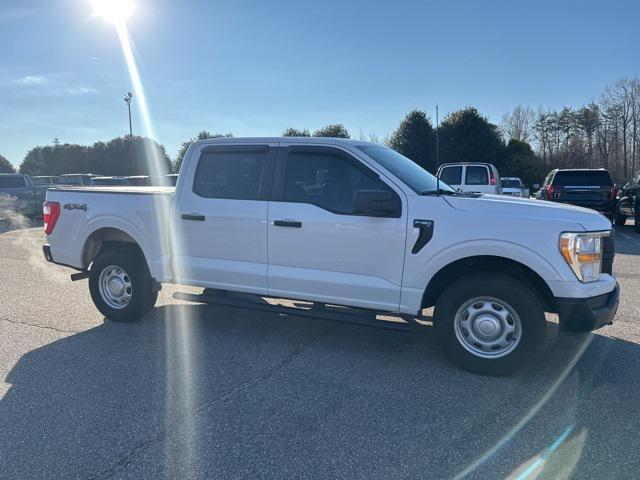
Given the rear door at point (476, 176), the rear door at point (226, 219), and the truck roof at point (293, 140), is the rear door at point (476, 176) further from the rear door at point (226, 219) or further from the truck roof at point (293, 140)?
the rear door at point (226, 219)

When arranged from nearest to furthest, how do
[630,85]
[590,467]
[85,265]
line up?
1. [590,467]
2. [85,265]
3. [630,85]

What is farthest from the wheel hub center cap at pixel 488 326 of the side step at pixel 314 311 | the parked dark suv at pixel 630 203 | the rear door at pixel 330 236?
the parked dark suv at pixel 630 203

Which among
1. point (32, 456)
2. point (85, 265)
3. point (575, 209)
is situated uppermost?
point (575, 209)

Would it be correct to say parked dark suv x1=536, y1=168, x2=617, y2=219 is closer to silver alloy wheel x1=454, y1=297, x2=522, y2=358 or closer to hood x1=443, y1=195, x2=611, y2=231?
hood x1=443, y1=195, x2=611, y2=231

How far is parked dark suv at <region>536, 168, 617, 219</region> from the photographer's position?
14.4 metres

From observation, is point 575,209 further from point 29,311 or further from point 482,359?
point 29,311

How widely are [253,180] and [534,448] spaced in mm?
3415

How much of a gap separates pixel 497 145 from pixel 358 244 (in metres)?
32.8

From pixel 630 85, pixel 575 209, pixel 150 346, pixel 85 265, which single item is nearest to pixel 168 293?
pixel 85 265

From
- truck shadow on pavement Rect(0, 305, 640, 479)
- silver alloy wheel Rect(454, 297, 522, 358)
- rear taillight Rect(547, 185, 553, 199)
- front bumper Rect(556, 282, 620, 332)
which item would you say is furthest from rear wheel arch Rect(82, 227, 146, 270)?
rear taillight Rect(547, 185, 553, 199)

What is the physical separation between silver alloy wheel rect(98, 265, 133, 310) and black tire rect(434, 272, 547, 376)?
358 centimetres

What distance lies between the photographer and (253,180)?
17.0 feet

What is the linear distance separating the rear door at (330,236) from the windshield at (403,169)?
0.19 m

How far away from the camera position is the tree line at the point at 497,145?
111 feet
